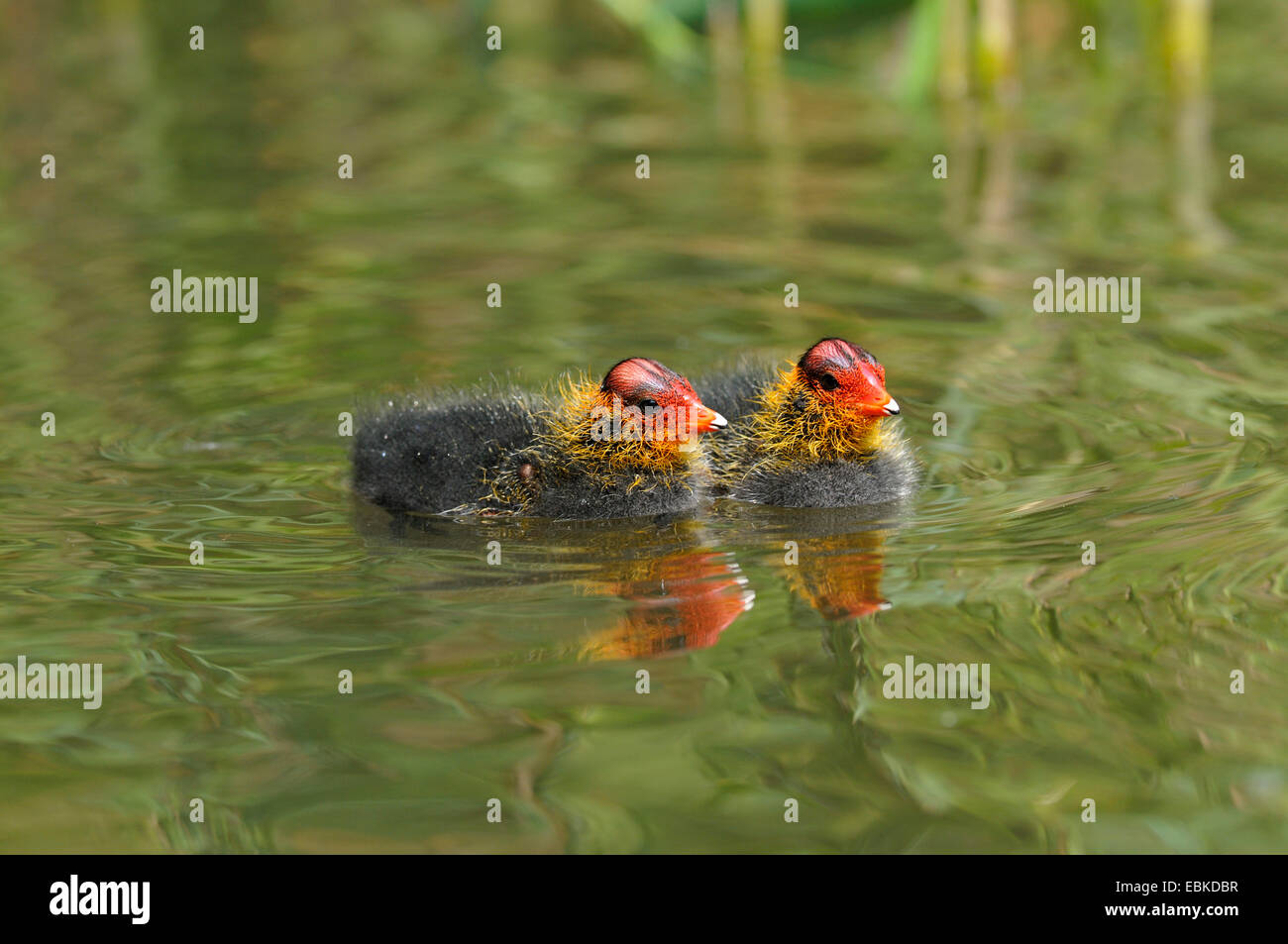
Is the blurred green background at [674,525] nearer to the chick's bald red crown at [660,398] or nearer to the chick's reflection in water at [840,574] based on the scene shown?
the chick's reflection in water at [840,574]

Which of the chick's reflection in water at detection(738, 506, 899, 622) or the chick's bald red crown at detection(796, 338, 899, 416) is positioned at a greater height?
the chick's bald red crown at detection(796, 338, 899, 416)

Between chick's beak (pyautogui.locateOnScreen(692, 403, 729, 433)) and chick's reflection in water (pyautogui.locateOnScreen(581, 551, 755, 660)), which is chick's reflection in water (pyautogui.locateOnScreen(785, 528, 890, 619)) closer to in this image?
chick's reflection in water (pyautogui.locateOnScreen(581, 551, 755, 660))

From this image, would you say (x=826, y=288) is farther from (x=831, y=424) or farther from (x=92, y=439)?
(x=92, y=439)

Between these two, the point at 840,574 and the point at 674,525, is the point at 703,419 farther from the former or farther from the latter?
the point at 840,574

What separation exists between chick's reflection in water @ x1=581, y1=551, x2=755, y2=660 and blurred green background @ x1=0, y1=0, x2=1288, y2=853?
0.02 m

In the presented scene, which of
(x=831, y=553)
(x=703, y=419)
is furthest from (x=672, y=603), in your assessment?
(x=703, y=419)

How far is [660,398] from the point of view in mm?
5840

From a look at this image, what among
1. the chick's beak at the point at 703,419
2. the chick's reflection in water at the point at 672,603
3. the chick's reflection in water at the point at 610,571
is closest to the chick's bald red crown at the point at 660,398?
the chick's beak at the point at 703,419

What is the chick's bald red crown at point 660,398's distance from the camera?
19.1 ft

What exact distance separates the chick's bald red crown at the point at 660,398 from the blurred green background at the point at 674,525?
1.21 ft

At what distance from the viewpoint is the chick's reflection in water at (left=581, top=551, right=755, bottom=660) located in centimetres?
480

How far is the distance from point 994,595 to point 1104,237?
5100 millimetres

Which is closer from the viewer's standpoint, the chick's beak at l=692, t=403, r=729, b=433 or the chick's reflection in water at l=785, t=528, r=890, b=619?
the chick's reflection in water at l=785, t=528, r=890, b=619

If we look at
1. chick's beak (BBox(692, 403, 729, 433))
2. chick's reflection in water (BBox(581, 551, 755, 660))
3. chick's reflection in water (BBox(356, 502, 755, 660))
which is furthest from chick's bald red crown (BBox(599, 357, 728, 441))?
chick's reflection in water (BBox(581, 551, 755, 660))
